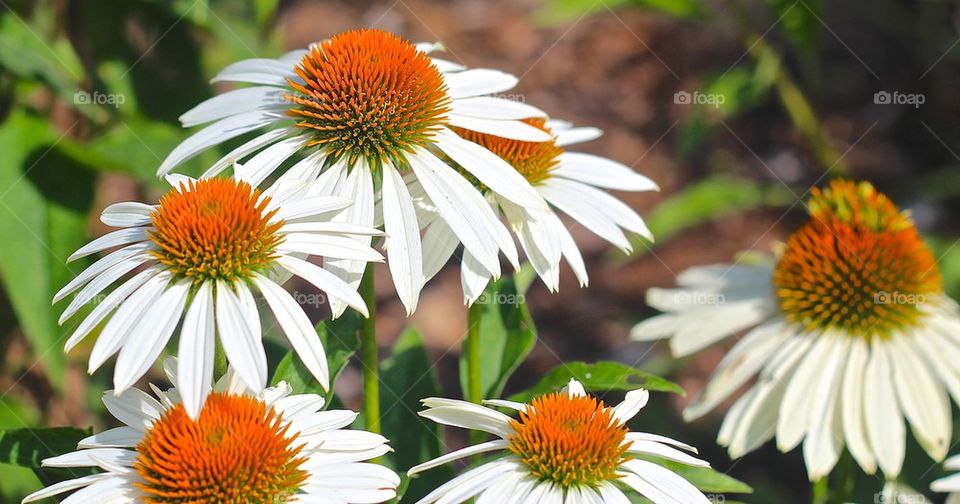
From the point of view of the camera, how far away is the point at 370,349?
1.70 metres

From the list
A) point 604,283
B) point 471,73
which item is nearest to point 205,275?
point 471,73

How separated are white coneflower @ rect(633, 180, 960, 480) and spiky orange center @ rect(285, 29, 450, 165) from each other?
3.39ft

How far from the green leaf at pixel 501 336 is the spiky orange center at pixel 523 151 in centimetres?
27

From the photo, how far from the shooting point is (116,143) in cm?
269

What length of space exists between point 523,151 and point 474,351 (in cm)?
41

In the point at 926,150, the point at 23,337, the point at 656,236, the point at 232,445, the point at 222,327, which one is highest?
the point at 926,150

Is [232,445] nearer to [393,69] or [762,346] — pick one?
[393,69]

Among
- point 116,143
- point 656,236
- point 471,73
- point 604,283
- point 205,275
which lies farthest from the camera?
point 604,283

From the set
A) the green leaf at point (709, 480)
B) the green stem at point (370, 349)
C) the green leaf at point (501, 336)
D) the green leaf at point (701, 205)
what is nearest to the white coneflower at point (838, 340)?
the green leaf at point (709, 480)

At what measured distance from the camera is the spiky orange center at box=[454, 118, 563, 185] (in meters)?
1.89

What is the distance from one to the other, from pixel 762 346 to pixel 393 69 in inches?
49.4

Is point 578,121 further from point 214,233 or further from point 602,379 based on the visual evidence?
point 214,233

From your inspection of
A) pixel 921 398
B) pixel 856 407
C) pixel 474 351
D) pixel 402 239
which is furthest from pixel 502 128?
pixel 921 398

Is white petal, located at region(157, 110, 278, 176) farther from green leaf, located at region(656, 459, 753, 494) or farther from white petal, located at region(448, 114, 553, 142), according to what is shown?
green leaf, located at region(656, 459, 753, 494)
